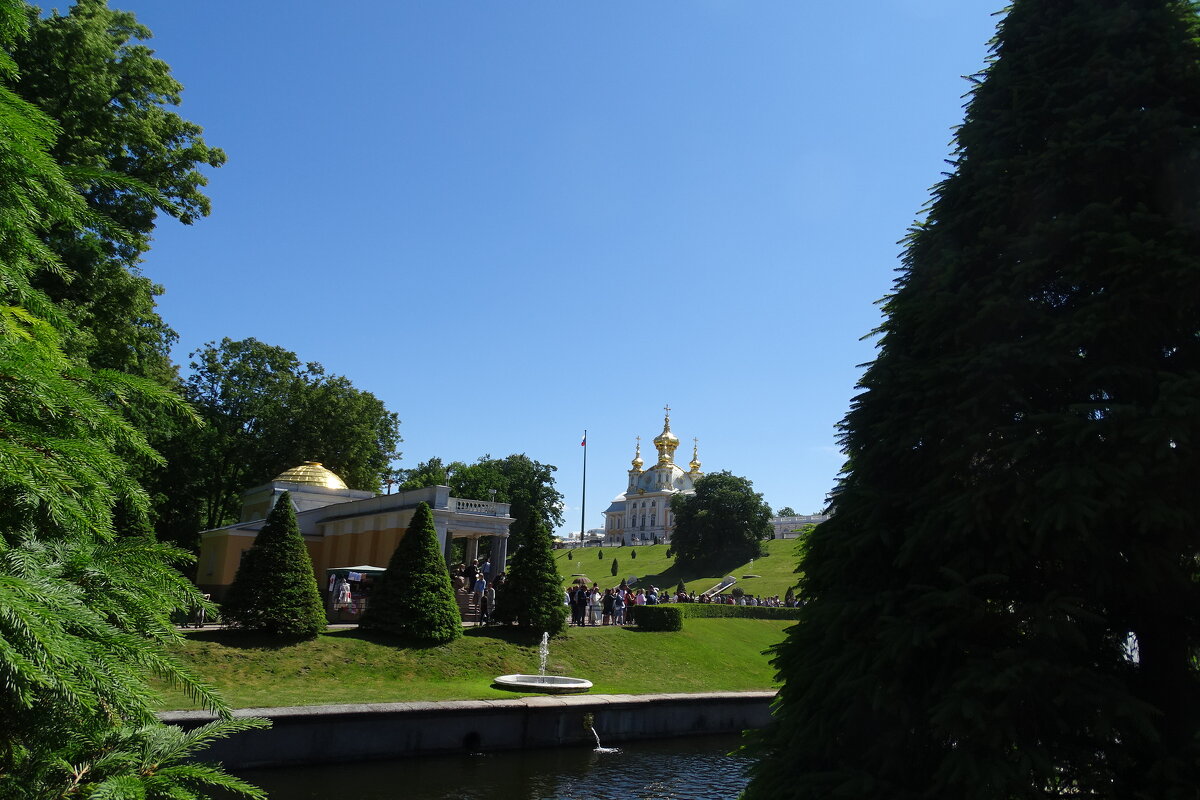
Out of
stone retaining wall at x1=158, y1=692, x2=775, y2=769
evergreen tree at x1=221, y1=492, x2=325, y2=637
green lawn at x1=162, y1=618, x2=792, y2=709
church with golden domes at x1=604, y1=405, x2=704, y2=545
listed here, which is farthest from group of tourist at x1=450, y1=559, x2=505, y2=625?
church with golden domes at x1=604, y1=405, x2=704, y2=545

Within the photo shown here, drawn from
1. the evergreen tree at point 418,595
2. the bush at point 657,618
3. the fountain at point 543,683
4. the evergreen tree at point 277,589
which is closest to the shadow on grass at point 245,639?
the evergreen tree at point 277,589

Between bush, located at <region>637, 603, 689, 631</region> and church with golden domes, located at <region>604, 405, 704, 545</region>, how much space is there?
4057 inches

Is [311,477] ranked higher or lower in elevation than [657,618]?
higher

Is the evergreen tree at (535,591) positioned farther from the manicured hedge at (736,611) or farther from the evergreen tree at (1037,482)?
the evergreen tree at (1037,482)

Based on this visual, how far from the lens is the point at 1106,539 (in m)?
4.36

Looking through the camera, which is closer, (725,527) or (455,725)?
(455,725)

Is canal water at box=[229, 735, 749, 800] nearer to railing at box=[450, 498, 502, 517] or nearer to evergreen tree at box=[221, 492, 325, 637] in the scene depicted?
evergreen tree at box=[221, 492, 325, 637]

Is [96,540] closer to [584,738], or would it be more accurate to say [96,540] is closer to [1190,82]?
[1190,82]

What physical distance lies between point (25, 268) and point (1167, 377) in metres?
5.16

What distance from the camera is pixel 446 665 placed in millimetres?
19766

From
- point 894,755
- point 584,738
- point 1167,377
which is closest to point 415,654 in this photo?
point 584,738

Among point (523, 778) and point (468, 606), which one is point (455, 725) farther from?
point (468, 606)

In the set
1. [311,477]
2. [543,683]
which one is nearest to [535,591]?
[543,683]

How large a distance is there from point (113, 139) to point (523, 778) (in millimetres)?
17396
